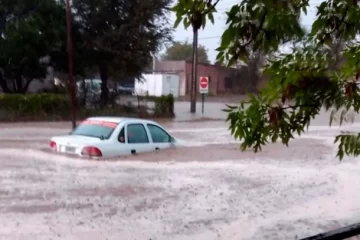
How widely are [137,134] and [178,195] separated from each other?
372 centimetres

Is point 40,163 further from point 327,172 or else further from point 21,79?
point 21,79

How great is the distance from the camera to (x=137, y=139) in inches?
628

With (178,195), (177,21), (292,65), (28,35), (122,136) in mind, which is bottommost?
(178,195)

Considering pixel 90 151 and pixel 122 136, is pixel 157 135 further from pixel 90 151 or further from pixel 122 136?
pixel 90 151

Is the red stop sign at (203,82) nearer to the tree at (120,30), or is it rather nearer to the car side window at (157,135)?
the tree at (120,30)

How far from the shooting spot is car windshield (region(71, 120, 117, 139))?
1545 cm

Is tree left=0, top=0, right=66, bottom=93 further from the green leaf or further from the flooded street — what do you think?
the green leaf

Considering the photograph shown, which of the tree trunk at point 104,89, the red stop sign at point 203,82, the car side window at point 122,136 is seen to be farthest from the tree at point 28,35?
the car side window at point 122,136

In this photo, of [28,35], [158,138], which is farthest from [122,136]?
[28,35]

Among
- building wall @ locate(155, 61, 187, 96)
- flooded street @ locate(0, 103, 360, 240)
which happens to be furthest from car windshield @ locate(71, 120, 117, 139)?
building wall @ locate(155, 61, 187, 96)

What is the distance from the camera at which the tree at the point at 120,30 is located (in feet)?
111

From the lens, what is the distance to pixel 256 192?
43.4 feet

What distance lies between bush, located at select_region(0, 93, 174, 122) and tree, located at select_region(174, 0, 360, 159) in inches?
1118

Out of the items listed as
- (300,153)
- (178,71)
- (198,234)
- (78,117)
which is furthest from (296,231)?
(178,71)
